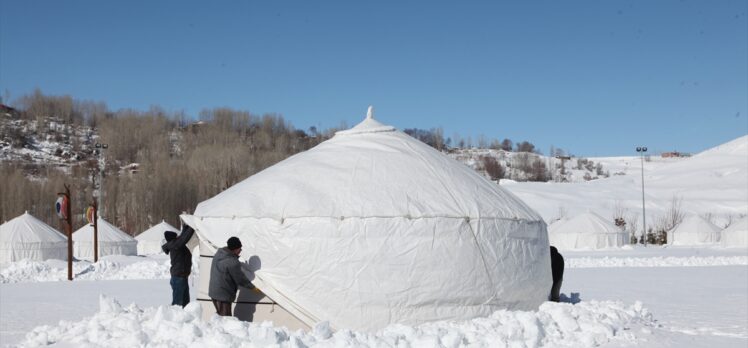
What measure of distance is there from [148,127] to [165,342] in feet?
276

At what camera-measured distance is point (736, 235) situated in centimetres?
3909

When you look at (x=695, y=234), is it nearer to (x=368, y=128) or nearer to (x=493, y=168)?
(x=368, y=128)

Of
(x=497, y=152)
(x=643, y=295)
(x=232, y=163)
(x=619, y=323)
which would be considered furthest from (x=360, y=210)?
(x=497, y=152)

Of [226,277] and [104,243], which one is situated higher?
[226,277]

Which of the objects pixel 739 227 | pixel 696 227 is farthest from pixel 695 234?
pixel 739 227

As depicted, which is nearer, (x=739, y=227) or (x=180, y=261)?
(x=180, y=261)

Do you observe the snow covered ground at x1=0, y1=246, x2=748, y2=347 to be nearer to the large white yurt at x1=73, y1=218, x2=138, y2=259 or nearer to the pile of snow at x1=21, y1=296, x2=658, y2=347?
the pile of snow at x1=21, y1=296, x2=658, y2=347

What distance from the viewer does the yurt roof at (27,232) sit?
27614mm

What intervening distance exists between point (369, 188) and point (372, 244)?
2.77 ft

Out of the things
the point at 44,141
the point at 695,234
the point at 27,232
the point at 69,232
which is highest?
the point at 44,141

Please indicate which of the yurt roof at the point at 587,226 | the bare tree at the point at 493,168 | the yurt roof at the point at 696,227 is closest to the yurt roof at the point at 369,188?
the yurt roof at the point at 587,226

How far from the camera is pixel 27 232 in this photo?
91.8ft

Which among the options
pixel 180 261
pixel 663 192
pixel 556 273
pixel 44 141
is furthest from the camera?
pixel 44 141

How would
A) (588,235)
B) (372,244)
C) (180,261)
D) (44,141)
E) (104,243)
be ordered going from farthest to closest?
(44,141) → (588,235) → (104,243) → (180,261) → (372,244)
